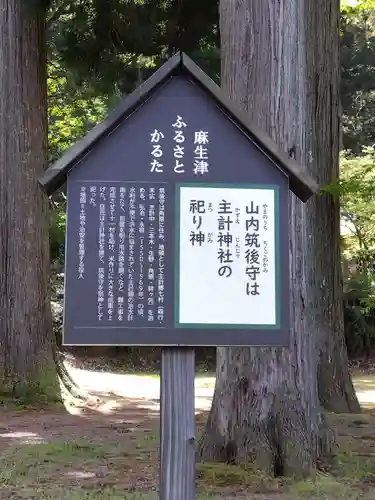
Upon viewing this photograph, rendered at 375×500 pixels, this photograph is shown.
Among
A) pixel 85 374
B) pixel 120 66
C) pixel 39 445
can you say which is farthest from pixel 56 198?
pixel 39 445

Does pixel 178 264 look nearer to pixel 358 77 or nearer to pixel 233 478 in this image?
pixel 233 478

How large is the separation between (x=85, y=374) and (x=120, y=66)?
7423 millimetres

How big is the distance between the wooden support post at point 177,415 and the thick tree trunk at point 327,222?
18.6 ft

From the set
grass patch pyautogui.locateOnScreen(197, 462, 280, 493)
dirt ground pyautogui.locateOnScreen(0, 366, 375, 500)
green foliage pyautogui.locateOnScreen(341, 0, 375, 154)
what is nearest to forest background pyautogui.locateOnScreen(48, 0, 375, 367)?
green foliage pyautogui.locateOnScreen(341, 0, 375, 154)

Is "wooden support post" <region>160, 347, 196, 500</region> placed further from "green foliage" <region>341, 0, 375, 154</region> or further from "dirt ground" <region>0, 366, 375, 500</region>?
"green foliage" <region>341, 0, 375, 154</region>

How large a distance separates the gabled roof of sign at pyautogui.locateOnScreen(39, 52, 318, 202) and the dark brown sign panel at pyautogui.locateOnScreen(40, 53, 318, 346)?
0.11 feet

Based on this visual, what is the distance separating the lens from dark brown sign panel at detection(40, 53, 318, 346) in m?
3.23

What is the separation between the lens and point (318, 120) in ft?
30.2

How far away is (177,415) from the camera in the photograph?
11.0ft

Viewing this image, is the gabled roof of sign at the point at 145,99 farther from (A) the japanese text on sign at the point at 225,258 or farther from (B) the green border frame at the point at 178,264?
(A) the japanese text on sign at the point at 225,258

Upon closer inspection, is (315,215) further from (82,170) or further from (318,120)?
(82,170)

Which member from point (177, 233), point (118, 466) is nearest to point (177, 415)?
point (177, 233)

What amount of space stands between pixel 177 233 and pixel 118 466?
3.01 m

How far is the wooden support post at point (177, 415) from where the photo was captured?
3332 mm
